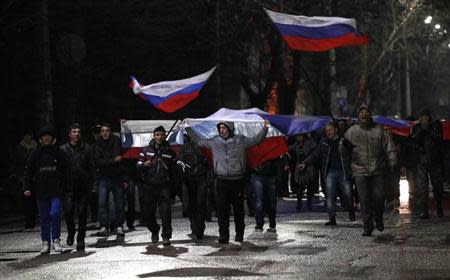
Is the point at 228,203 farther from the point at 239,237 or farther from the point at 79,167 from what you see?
the point at 79,167

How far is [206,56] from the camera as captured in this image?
117 feet

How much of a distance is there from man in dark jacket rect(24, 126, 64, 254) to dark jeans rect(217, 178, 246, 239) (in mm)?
2280

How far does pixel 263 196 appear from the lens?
14938 millimetres

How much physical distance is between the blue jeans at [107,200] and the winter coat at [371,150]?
3.84m

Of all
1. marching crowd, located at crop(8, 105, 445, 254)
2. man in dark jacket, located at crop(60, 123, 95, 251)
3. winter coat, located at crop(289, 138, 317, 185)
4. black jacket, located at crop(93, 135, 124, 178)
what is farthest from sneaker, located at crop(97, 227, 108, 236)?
winter coat, located at crop(289, 138, 317, 185)

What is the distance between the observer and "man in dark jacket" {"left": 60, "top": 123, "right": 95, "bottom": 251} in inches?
523

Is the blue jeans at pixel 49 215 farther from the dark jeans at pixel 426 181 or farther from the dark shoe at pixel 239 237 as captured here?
the dark jeans at pixel 426 181

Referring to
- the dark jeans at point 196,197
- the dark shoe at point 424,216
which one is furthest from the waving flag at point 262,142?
the dark shoe at point 424,216

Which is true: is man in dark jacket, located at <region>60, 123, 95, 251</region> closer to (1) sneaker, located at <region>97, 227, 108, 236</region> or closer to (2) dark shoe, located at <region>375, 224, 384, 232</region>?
(1) sneaker, located at <region>97, 227, 108, 236</region>

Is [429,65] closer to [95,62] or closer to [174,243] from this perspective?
[95,62]

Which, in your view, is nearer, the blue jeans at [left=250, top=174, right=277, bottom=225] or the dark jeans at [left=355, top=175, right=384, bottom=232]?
the dark jeans at [left=355, top=175, right=384, bottom=232]

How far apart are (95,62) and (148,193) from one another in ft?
55.6

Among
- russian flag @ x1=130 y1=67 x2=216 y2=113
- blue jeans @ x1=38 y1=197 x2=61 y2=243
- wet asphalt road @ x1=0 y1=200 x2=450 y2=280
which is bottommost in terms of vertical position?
wet asphalt road @ x1=0 y1=200 x2=450 y2=280

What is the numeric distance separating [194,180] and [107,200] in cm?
158
